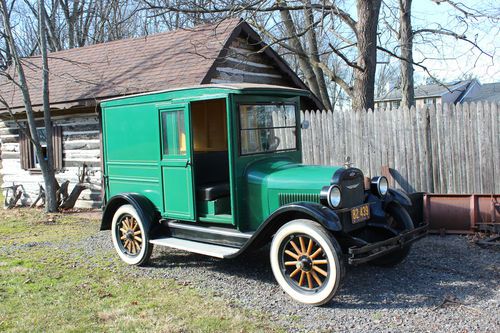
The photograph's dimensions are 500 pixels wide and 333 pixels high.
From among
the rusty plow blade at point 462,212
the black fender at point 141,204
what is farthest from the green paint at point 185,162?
the rusty plow blade at point 462,212

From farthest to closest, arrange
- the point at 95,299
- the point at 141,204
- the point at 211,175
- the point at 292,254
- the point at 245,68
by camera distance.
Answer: the point at 245,68, the point at 211,175, the point at 141,204, the point at 95,299, the point at 292,254

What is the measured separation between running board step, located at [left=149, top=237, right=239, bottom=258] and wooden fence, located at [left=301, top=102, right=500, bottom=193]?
4267mm

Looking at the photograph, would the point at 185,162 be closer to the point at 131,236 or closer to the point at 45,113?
the point at 131,236

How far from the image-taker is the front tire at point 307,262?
14.9 ft

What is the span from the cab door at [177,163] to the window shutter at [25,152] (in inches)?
331

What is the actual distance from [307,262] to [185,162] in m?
1.99

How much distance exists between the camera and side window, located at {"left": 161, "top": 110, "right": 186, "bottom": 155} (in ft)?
19.5

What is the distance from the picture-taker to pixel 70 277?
5.98 metres

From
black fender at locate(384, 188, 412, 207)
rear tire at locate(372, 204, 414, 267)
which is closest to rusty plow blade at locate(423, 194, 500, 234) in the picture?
black fender at locate(384, 188, 412, 207)

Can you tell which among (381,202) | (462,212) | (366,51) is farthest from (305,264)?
(366,51)

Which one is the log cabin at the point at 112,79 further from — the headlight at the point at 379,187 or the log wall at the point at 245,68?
the headlight at the point at 379,187

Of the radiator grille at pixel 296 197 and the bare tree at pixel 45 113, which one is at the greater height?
the bare tree at pixel 45 113

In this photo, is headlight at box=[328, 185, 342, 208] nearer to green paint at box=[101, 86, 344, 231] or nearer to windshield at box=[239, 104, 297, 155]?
green paint at box=[101, 86, 344, 231]

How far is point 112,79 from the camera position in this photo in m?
11.8
